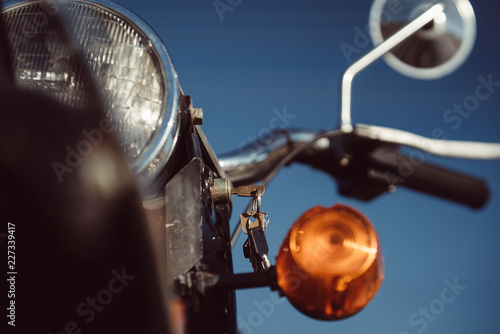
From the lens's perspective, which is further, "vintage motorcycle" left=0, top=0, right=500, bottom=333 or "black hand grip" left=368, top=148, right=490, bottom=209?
"black hand grip" left=368, top=148, right=490, bottom=209

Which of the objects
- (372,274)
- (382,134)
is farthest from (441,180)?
(372,274)

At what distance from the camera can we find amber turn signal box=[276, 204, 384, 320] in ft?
3.40

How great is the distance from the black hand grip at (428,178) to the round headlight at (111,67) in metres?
0.80

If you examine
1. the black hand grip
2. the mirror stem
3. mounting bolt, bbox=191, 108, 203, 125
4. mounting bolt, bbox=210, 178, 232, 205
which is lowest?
mounting bolt, bbox=210, 178, 232, 205

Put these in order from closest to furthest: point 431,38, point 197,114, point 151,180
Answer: point 151,180 → point 197,114 → point 431,38

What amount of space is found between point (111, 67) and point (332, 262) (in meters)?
0.65

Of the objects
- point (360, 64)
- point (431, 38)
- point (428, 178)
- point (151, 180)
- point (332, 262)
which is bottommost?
point (332, 262)

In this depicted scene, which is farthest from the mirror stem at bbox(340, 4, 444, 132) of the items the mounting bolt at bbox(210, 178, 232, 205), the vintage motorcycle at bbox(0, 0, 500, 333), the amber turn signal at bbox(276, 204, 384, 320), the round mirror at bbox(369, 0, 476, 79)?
the amber turn signal at bbox(276, 204, 384, 320)

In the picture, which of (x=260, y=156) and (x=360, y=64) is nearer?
(x=360, y=64)

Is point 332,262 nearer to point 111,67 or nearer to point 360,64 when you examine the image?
point 111,67

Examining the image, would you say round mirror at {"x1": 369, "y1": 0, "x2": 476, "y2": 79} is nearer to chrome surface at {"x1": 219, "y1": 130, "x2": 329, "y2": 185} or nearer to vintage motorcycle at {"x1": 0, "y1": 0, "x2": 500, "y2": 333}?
vintage motorcycle at {"x1": 0, "y1": 0, "x2": 500, "y2": 333}

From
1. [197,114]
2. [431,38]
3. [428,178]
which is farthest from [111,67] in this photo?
[431,38]

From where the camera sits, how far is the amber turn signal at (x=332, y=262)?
1035 mm

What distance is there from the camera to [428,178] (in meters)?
1.79
